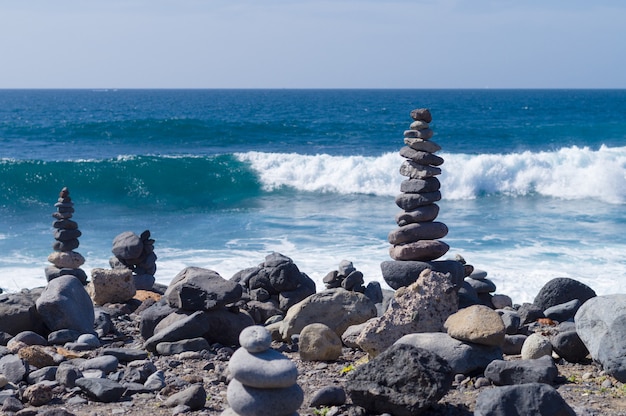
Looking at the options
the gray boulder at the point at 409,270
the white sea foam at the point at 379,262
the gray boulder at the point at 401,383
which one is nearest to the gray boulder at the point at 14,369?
the gray boulder at the point at 401,383

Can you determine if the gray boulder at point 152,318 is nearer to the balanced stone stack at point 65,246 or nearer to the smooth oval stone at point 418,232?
the smooth oval stone at point 418,232

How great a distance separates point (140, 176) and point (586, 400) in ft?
81.3

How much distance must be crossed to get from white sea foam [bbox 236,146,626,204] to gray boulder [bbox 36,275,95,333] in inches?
714

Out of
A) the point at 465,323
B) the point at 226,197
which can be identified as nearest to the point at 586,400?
the point at 465,323

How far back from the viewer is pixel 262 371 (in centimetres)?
551

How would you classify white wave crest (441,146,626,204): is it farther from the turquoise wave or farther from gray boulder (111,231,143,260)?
gray boulder (111,231,143,260)

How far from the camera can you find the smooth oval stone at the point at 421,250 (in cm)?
939

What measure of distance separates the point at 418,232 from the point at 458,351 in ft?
8.45

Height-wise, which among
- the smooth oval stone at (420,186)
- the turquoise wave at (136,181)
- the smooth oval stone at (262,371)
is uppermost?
the smooth oval stone at (420,186)

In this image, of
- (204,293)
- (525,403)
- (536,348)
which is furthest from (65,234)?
(525,403)

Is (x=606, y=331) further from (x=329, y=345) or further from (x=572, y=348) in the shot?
(x=329, y=345)

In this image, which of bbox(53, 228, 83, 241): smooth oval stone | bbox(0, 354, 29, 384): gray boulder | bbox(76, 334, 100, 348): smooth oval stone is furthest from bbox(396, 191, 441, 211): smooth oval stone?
bbox(53, 228, 83, 241): smooth oval stone

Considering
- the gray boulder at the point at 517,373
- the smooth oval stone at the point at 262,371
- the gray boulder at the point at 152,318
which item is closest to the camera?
the smooth oval stone at the point at 262,371

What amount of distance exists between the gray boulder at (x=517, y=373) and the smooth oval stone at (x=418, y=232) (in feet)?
9.40
